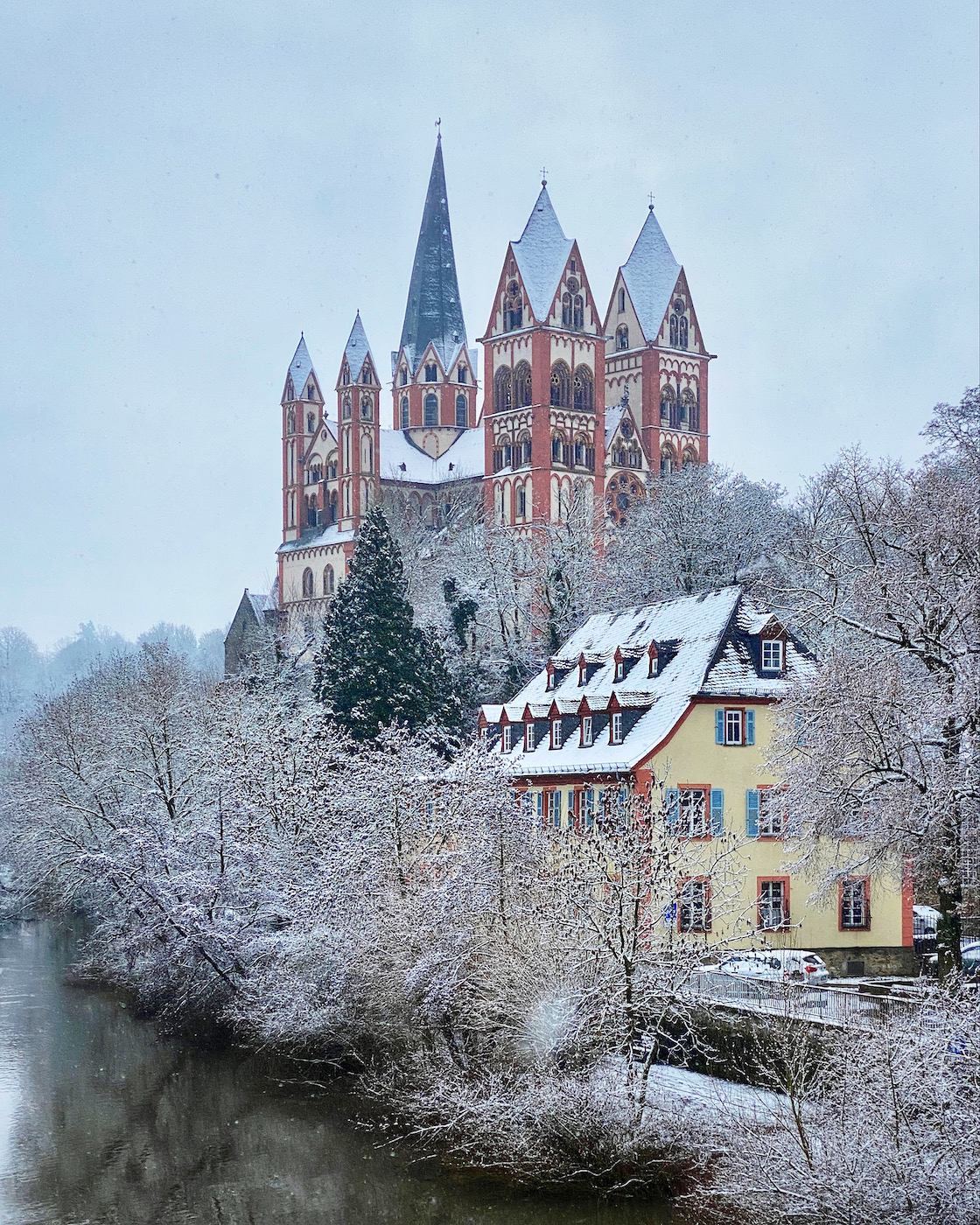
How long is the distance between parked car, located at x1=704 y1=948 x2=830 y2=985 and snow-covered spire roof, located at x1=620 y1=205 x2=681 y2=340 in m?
95.7

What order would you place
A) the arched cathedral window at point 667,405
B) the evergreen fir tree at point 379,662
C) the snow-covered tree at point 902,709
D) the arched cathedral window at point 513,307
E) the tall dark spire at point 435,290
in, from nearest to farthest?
the snow-covered tree at point 902,709 → the evergreen fir tree at point 379,662 → the arched cathedral window at point 513,307 → the arched cathedral window at point 667,405 → the tall dark spire at point 435,290

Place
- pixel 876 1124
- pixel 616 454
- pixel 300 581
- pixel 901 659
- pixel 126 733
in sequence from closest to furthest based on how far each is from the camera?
pixel 876 1124, pixel 901 659, pixel 126 733, pixel 616 454, pixel 300 581

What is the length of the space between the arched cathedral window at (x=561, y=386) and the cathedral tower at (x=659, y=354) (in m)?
8.50

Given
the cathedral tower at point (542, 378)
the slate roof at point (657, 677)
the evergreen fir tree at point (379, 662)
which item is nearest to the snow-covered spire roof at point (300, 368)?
the cathedral tower at point (542, 378)

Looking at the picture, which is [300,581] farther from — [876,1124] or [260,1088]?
[876,1124]

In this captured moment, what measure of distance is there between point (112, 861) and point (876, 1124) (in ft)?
82.3

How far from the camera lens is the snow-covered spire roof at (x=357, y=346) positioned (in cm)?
13775

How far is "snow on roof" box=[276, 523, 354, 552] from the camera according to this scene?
13625 centimetres

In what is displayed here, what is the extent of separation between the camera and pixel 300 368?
148625mm

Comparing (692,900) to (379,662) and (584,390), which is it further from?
(584,390)

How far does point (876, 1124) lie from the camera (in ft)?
69.3

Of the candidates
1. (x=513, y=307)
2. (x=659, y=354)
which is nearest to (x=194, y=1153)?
(x=513, y=307)

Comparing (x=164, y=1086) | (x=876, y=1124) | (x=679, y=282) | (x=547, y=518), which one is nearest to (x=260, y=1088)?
(x=164, y=1086)

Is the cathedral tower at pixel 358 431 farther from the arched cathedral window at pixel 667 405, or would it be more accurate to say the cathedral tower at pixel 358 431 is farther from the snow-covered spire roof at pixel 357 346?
the arched cathedral window at pixel 667 405
